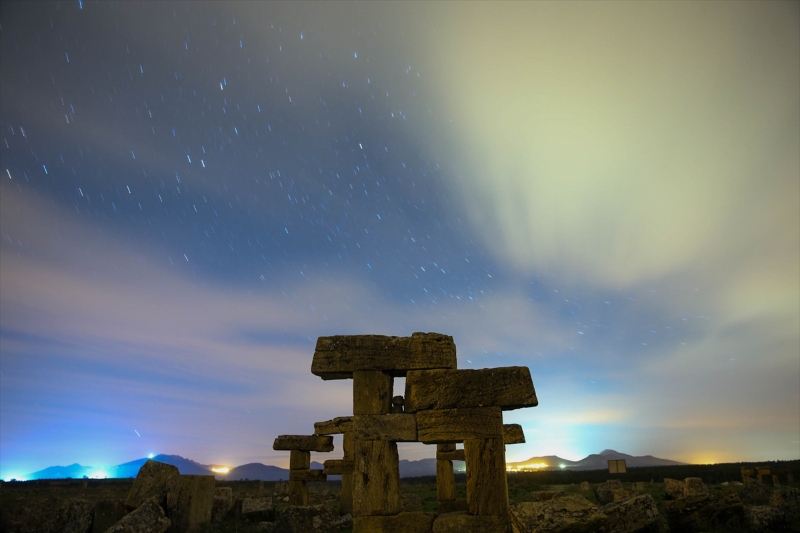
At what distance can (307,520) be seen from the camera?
1371 cm

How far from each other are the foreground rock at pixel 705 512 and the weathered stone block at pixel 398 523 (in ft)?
23.4

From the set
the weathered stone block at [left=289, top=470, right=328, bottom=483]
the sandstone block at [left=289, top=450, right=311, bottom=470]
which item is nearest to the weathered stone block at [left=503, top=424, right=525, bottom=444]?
the weathered stone block at [left=289, top=470, right=328, bottom=483]

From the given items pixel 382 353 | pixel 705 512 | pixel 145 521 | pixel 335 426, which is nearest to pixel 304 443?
pixel 335 426

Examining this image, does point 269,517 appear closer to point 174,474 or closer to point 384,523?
point 174,474

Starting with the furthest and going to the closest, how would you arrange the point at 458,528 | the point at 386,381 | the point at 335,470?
the point at 335,470 < the point at 386,381 < the point at 458,528

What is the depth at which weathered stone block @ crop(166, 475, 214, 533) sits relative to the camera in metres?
12.1

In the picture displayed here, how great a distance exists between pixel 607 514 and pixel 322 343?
7.51 meters

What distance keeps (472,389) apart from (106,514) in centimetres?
1056

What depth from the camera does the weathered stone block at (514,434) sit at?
14.7m

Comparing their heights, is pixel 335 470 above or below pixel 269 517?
above

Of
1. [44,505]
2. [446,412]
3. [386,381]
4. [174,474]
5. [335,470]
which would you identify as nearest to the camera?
[446,412]

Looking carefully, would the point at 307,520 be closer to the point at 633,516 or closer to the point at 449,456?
the point at 449,456

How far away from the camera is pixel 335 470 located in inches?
690

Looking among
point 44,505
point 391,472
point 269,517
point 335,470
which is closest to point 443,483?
point 335,470
